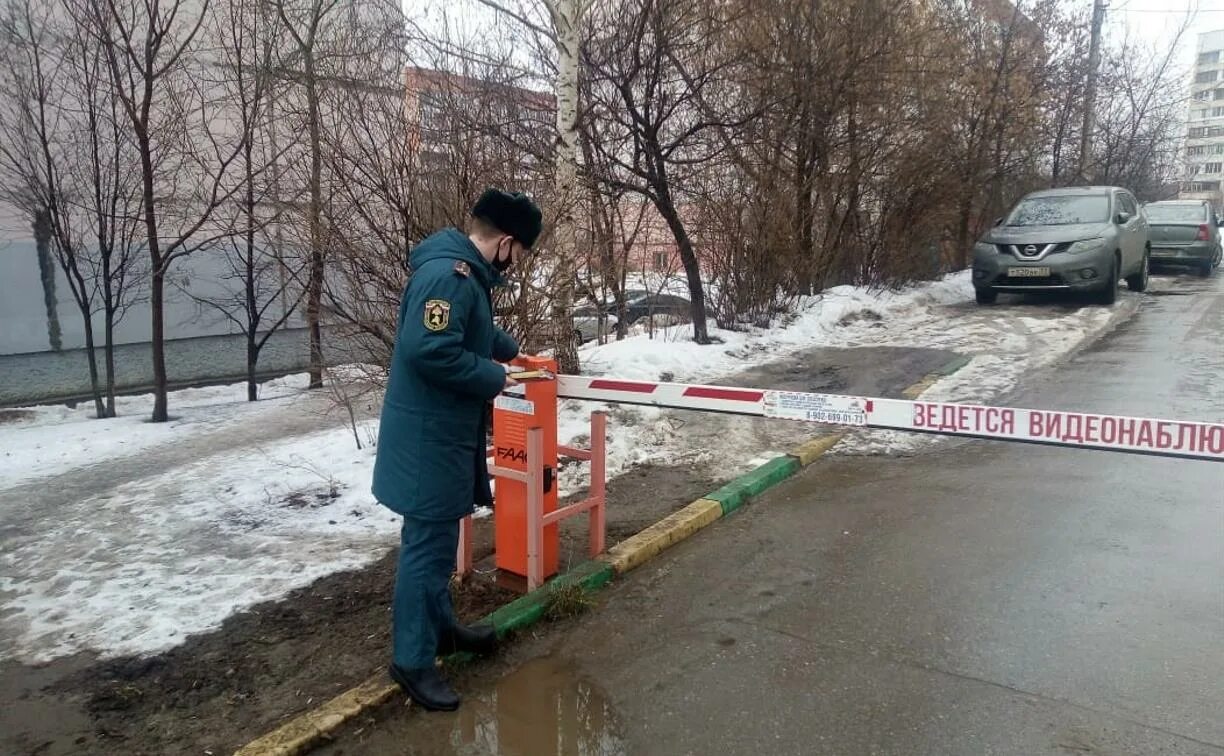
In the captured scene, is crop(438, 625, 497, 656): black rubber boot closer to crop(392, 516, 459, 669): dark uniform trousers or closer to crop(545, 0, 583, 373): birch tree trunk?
crop(392, 516, 459, 669): dark uniform trousers

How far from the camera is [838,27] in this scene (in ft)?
38.4

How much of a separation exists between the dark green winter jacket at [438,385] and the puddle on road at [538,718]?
728 millimetres

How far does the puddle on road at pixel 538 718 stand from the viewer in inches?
117

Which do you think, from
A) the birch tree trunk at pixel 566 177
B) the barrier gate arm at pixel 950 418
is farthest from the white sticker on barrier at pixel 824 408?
the birch tree trunk at pixel 566 177

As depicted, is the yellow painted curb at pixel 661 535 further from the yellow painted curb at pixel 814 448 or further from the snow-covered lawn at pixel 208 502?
the yellow painted curb at pixel 814 448

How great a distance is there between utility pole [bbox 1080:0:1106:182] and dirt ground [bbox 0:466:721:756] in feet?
71.5

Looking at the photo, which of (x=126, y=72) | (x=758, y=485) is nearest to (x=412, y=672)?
(x=758, y=485)

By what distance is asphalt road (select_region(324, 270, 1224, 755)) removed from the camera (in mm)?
3002

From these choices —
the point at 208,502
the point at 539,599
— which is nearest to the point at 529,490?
the point at 539,599

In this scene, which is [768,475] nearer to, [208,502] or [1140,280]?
[208,502]

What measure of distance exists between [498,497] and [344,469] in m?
2.27

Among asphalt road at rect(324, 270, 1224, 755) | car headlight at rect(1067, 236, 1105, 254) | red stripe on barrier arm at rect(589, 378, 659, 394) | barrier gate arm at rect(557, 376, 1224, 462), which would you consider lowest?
asphalt road at rect(324, 270, 1224, 755)

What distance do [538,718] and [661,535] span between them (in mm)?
1714

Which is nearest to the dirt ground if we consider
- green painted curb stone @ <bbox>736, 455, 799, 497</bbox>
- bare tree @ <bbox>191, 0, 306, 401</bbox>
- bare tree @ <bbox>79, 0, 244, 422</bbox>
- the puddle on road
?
the puddle on road
